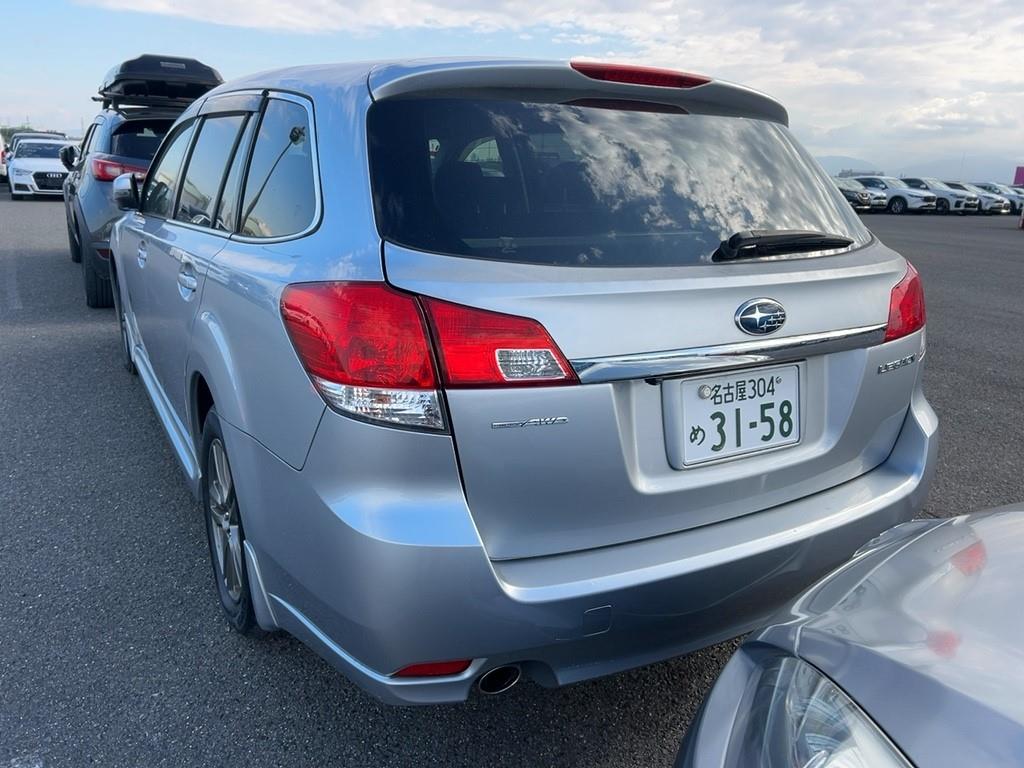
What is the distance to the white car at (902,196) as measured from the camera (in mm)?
35094

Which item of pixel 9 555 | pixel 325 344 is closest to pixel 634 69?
pixel 325 344

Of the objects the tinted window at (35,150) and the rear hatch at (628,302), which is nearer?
the rear hatch at (628,302)

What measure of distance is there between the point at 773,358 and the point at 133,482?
10.4 ft

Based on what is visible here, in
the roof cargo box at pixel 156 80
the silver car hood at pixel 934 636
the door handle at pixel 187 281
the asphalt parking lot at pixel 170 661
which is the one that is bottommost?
the asphalt parking lot at pixel 170 661

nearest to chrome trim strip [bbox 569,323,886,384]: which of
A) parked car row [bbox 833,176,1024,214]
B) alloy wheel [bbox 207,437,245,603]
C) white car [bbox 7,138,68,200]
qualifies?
alloy wheel [bbox 207,437,245,603]

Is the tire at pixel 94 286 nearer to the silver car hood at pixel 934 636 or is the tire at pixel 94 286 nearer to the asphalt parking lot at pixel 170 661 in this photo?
the asphalt parking lot at pixel 170 661

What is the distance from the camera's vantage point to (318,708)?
2.54m

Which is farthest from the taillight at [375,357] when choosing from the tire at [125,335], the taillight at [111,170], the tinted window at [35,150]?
the tinted window at [35,150]

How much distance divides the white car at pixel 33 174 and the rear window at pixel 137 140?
46.0ft

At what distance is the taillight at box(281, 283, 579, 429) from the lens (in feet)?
6.12

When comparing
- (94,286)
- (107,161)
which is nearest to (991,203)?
(107,161)

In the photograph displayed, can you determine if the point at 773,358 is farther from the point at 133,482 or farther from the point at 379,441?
the point at 133,482

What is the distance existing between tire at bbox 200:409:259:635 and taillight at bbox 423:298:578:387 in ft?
3.21

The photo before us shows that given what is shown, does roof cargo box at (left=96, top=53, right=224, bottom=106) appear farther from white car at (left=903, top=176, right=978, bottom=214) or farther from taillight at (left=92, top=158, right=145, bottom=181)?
white car at (left=903, top=176, right=978, bottom=214)
